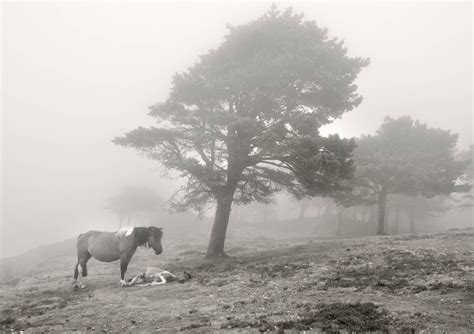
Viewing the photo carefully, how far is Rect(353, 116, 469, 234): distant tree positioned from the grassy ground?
18.2 m

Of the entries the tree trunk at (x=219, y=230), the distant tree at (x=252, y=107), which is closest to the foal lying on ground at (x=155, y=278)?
the distant tree at (x=252, y=107)

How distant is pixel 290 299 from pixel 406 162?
3301cm

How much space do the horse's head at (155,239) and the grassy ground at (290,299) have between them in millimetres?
2434

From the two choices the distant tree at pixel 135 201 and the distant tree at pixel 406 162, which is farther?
the distant tree at pixel 135 201

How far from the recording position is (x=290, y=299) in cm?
1270

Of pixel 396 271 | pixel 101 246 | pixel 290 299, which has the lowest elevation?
pixel 290 299

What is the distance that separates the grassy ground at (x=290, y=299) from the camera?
970 cm

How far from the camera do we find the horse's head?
2039 centimetres

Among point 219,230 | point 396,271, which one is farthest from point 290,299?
point 219,230

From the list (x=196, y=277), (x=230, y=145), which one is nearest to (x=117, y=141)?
(x=230, y=145)

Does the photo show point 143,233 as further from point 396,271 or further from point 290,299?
point 396,271

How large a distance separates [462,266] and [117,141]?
21.8m

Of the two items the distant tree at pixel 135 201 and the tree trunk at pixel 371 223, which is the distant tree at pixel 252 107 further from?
the distant tree at pixel 135 201

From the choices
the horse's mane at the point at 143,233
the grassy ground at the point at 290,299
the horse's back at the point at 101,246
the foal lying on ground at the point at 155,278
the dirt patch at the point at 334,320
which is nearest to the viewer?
the dirt patch at the point at 334,320
